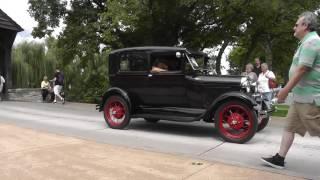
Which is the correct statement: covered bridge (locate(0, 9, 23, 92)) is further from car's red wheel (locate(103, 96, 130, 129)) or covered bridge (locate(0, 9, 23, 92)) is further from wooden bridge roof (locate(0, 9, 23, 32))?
car's red wheel (locate(103, 96, 130, 129))

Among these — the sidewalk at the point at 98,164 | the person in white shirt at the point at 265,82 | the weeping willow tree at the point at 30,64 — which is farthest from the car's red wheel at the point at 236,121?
the weeping willow tree at the point at 30,64

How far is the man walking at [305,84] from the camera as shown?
5.73 meters

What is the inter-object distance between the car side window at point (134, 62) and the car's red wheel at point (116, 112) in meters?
0.77

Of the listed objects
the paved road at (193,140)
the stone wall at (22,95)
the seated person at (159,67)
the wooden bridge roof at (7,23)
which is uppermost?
the wooden bridge roof at (7,23)

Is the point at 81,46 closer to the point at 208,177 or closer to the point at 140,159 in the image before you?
the point at 140,159

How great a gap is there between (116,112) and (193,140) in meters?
2.45

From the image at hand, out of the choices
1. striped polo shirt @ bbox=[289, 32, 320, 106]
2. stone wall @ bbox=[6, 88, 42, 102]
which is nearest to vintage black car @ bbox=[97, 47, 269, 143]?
striped polo shirt @ bbox=[289, 32, 320, 106]

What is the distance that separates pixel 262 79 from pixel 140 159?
6.77 m

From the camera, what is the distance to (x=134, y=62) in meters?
10.6

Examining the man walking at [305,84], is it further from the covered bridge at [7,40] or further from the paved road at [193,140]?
the covered bridge at [7,40]

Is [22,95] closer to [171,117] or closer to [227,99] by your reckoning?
[171,117]

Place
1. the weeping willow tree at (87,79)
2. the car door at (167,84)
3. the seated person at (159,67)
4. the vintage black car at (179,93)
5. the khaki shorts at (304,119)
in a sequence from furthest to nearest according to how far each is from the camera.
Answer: the weeping willow tree at (87,79)
the seated person at (159,67)
the car door at (167,84)
the vintage black car at (179,93)
the khaki shorts at (304,119)

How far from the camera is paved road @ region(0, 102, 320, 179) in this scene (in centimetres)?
713

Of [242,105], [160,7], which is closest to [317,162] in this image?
[242,105]
